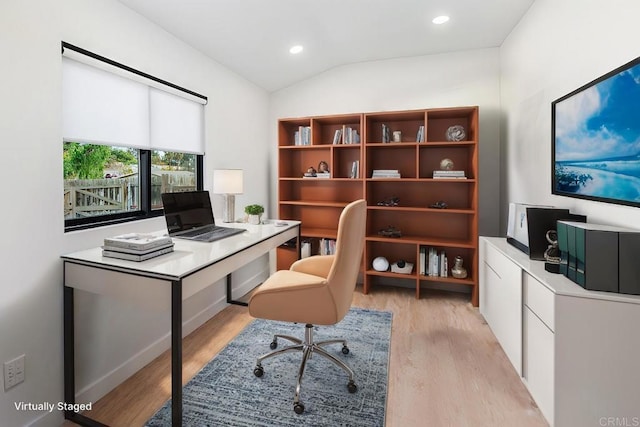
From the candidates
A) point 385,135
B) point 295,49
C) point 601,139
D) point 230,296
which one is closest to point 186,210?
point 230,296

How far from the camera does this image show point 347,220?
176 cm

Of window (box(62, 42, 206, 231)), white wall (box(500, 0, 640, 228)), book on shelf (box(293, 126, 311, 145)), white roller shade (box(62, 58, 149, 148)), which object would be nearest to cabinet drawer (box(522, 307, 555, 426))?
white wall (box(500, 0, 640, 228))

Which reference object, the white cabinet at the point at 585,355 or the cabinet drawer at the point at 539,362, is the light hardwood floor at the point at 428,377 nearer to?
the cabinet drawer at the point at 539,362

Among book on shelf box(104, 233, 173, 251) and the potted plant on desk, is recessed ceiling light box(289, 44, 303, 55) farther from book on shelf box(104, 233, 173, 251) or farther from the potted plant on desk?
book on shelf box(104, 233, 173, 251)

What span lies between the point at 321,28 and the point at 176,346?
2.63 meters

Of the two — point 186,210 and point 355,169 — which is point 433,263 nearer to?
point 355,169

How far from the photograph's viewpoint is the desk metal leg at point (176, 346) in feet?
4.69

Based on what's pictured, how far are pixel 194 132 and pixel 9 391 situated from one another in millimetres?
1954

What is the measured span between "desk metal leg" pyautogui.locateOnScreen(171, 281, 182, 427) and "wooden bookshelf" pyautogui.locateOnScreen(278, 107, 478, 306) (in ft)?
7.37

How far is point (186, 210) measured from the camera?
7.87 ft

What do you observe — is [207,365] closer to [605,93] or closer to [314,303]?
[314,303]

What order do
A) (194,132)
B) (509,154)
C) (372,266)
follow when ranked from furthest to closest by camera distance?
(372,266)
(509,154)
(194,132)

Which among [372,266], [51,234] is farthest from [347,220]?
[372,266]

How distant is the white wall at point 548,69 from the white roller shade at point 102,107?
2.65 meters
